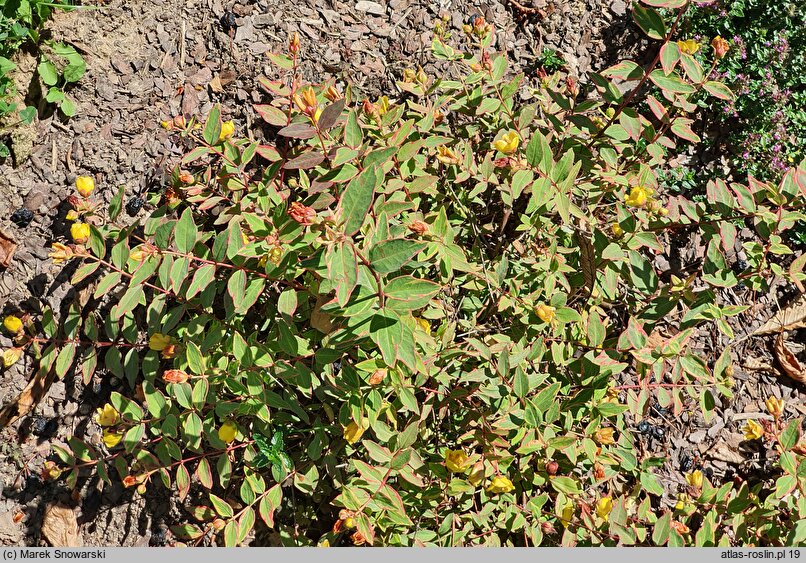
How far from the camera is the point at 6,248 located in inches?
124

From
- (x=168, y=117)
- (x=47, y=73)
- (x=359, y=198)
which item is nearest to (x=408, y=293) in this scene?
(x=359, y=198)

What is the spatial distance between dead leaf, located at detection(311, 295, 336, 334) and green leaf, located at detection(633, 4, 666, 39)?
1.46 meters

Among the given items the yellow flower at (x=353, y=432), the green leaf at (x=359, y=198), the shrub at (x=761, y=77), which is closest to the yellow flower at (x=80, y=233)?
the green leaf at (x=359, y=198)

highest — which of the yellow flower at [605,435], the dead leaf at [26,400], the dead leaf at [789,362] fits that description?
the yellow flower at [605,435]

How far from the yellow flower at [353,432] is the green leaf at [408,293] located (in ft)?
2.18

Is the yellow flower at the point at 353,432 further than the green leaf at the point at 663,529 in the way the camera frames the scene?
No

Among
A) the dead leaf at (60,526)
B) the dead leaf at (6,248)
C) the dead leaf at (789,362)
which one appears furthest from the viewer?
the dead leaf at (789,362)

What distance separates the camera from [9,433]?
10.1 ft

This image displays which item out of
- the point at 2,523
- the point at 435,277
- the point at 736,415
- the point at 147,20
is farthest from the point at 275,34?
the point at 736,415

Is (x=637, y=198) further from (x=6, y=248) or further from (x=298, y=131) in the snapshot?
(x=6, y=248)

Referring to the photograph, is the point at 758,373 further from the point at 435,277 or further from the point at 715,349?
the point at 435,277

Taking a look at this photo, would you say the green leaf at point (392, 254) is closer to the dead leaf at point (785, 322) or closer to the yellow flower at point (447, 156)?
the yellow flower at point (447, 156)

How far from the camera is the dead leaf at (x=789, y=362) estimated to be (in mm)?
3473

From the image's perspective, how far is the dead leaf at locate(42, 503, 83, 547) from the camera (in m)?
3.01
